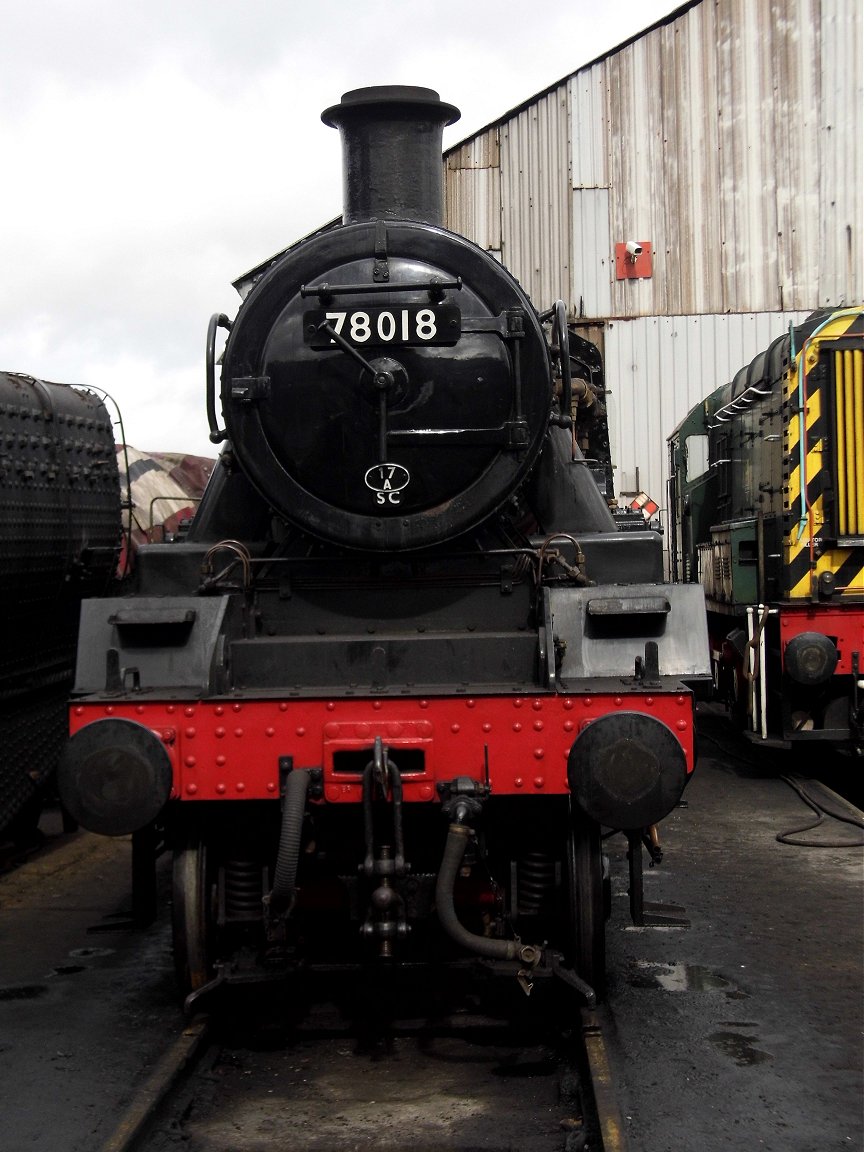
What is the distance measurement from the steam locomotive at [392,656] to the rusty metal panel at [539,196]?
11337mm

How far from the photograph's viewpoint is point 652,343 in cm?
1567

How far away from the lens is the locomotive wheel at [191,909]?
13.3 feet

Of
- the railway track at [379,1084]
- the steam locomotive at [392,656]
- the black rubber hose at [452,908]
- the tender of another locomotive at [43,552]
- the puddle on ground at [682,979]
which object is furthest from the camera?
the tender of another locomotive at [43,552]

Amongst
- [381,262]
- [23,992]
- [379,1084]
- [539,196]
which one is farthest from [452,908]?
[539,196]

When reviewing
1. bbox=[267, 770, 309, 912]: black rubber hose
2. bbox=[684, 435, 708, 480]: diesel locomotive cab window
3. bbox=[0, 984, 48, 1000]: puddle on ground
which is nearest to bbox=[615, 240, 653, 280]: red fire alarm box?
bbox=[684, 435, 708, 480]: diesel locomotive cab window

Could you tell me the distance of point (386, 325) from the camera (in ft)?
14.0

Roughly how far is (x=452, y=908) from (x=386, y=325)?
6.21 ft

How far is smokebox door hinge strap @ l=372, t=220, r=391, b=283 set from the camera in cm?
431

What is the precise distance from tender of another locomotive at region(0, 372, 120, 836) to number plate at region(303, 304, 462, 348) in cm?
262

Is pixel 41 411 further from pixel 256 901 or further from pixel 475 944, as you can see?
pixel 475 944

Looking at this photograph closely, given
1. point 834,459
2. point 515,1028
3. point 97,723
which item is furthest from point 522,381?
point 834,459

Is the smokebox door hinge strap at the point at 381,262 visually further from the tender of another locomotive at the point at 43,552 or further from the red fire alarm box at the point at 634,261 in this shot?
the red fire alarm box at the point at 634,261

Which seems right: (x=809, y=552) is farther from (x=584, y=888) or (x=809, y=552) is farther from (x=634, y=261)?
(x=634, y=261)

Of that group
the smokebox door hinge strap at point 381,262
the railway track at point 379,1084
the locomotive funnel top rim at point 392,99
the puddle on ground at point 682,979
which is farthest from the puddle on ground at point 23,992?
the locomotive funnel top rim at point 392,99
